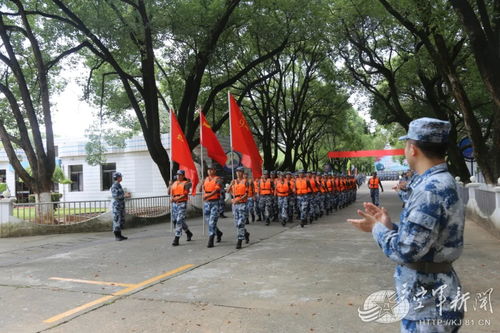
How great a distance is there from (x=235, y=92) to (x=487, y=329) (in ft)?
80.9

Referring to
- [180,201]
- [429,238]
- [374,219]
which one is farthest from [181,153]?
[429,238]

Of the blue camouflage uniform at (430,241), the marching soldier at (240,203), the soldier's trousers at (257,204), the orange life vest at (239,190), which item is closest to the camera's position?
the blue camouflage uniform at (430,241)

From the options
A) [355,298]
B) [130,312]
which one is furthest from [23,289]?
[355,298]

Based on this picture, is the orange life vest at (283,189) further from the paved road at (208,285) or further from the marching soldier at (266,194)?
the paved road at (208,285)

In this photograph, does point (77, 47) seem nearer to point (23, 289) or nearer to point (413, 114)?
point (23, 289)

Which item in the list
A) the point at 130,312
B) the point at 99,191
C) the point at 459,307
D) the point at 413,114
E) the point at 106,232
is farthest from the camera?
the point at 99,191

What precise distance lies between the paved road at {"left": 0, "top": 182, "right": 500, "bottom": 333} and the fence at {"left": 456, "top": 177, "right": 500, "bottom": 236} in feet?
1.97

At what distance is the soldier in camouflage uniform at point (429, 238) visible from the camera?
2088 mm

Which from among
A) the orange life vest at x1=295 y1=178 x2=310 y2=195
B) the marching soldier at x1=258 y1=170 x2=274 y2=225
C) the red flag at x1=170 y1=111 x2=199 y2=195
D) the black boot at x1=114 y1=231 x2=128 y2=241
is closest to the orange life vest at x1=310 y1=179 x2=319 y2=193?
the orange life vest at x1=295 y1=178 x2=310 y2=195

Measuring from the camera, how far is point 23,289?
20.0ft

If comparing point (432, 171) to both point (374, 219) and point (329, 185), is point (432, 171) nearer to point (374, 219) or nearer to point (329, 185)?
point (374, 219)

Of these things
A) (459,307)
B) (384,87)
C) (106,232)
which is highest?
(384,87)

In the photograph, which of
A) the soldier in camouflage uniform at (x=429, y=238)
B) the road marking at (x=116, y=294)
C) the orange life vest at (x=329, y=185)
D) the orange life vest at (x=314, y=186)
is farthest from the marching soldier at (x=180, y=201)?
the orange life vest at (x=329, y=185)

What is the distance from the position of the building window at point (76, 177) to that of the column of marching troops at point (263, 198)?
64.5ft
